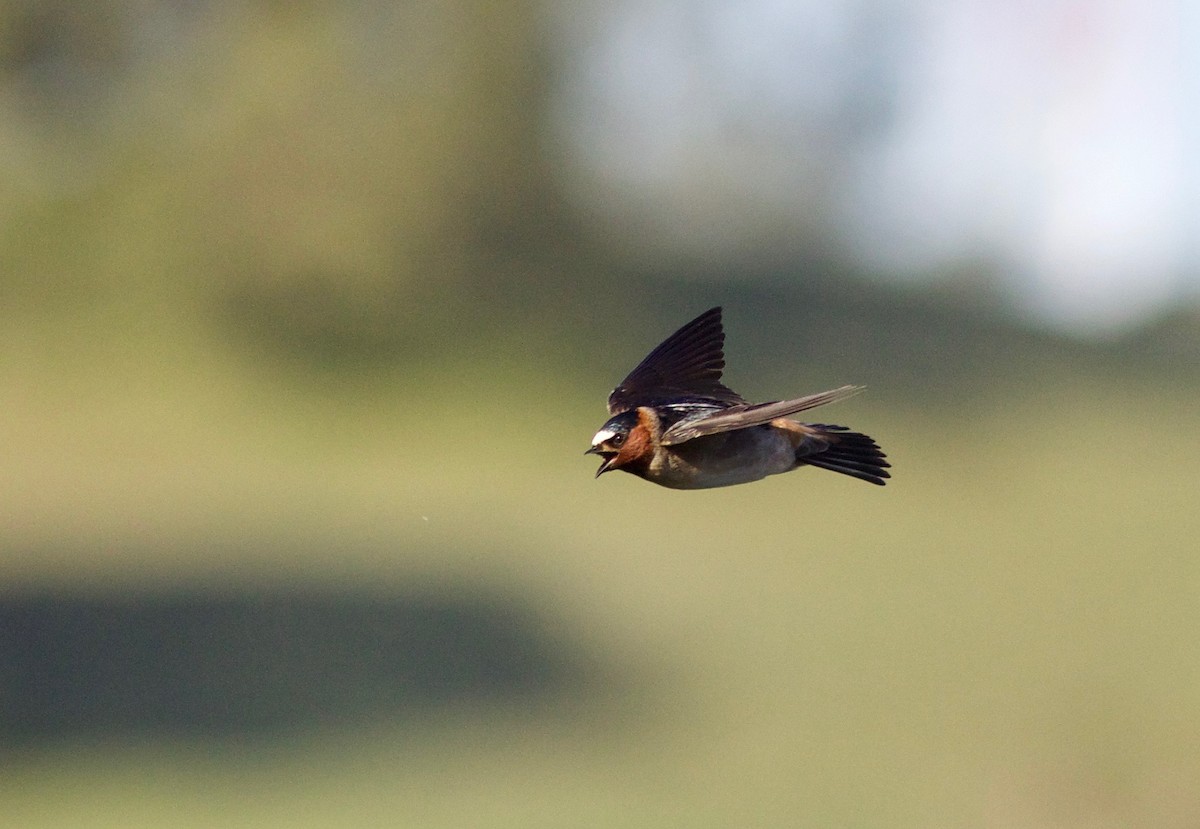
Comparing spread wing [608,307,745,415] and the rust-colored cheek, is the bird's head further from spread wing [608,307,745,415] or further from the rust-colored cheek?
spread wing [608,307,745,415]

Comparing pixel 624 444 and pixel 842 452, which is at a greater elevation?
pixel 842 452

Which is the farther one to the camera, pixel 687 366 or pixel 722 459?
pixel 687 366

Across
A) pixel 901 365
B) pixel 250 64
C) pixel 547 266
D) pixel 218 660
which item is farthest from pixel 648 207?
pixel 218 660

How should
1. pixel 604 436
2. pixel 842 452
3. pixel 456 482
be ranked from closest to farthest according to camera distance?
1. pixel 604 436
2. pixel 842 452
3. pixel 456 482

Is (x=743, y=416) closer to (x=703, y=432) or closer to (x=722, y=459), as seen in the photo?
(x=703, y=432)

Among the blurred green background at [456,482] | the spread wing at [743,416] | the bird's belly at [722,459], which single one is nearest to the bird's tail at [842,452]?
the bird's belly at [722,459]

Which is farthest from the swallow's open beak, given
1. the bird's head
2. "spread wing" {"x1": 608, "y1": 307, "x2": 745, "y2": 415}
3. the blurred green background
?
the blurred green background

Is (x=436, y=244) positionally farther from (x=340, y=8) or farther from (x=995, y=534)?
(x=995, y=534)

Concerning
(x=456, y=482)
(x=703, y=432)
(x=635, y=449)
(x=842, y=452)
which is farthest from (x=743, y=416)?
(x=456, y=482)
